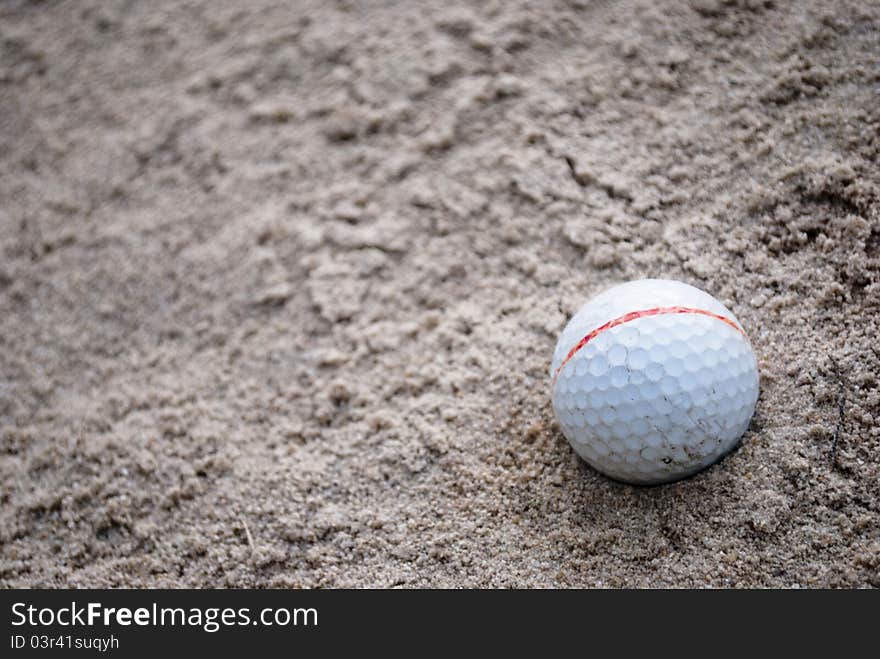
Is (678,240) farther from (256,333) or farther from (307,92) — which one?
(307,92)

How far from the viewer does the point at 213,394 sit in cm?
151

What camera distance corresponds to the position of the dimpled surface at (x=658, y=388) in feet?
3.74

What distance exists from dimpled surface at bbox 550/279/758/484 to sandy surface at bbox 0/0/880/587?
0.08 metres

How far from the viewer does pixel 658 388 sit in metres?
1.14

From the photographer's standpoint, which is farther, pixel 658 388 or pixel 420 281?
pixel 420 281

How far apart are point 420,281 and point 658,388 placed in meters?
0.59

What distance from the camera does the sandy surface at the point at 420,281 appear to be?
1238 millimetres

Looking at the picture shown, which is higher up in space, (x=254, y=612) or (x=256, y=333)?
(x=256, y=333)

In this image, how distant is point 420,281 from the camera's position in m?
1.57

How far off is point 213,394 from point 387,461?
0.39 meters

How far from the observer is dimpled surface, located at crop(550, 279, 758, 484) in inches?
44.9

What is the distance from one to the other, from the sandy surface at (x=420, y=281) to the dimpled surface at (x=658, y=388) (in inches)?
3.2

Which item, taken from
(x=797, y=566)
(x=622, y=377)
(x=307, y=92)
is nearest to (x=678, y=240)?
(x=622, y=377)

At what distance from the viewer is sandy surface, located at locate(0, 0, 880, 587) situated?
1.24 m
